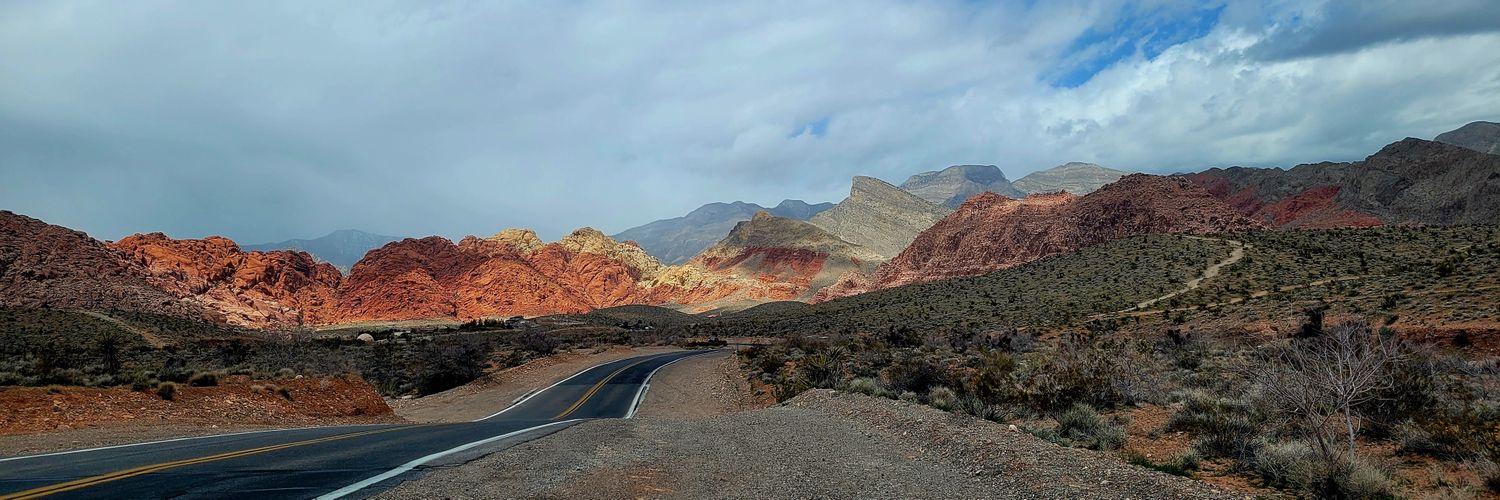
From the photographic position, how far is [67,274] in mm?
84812

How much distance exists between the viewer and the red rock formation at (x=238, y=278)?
10200 centimetres

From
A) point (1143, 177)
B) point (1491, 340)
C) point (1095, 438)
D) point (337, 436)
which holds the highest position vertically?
point (1143, 177)

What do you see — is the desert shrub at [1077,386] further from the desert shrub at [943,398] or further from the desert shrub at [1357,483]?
the desert shrub at [1357,483]

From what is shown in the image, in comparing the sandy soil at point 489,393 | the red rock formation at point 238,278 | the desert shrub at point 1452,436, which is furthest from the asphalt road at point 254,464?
the red rock formation at point 238,278

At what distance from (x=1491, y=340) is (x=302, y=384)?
3824 cm

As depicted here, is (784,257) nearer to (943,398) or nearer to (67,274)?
(67,274)

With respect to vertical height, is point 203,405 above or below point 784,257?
below

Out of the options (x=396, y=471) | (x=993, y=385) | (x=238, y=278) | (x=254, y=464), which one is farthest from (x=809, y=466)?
(x=238, y=278)

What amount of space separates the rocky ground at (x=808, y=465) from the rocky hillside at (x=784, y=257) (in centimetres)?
12496

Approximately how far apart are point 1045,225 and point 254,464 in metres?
104

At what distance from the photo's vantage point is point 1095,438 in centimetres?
1066

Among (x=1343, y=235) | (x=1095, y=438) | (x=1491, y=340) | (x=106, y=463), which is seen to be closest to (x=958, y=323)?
(x=1491, y=340)

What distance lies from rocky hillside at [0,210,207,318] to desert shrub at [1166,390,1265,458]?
334ft

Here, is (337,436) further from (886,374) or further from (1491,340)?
(1491,340)
